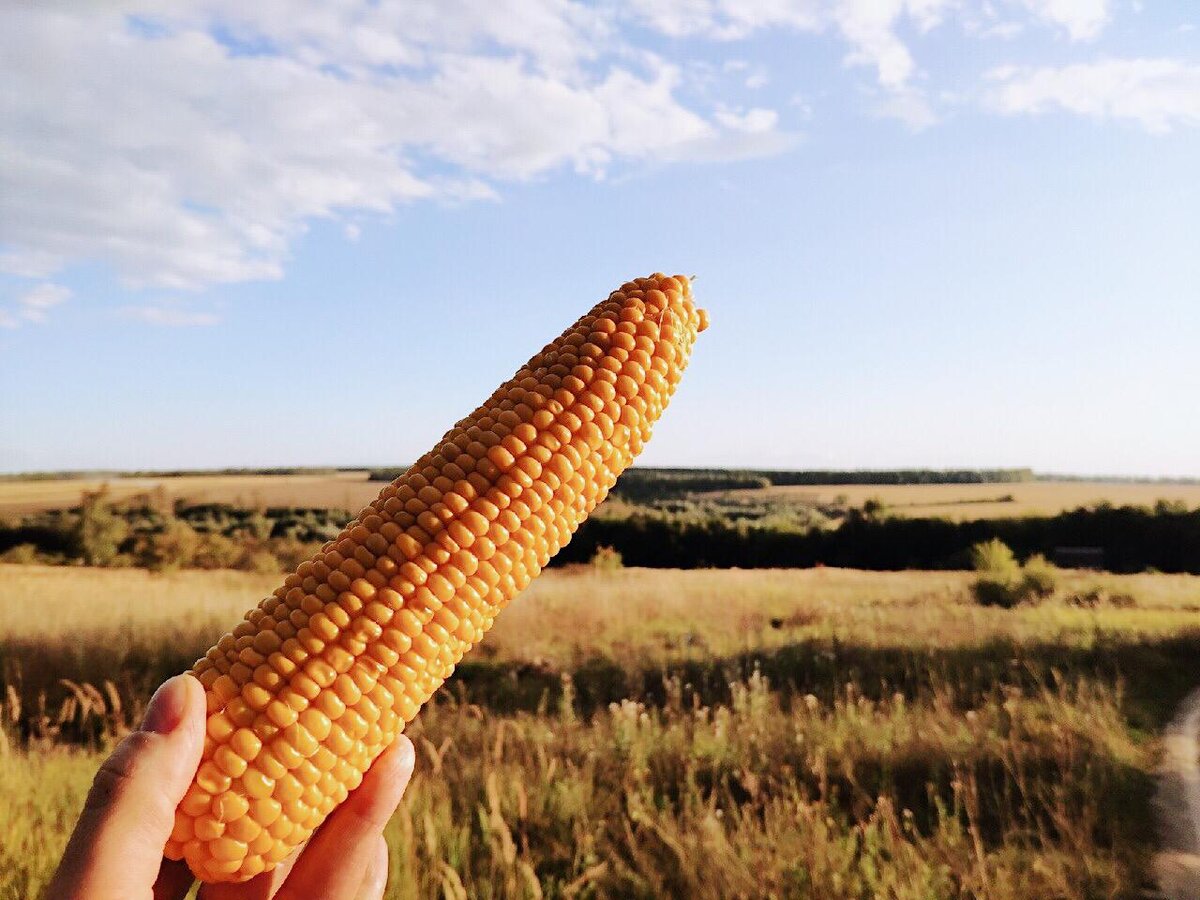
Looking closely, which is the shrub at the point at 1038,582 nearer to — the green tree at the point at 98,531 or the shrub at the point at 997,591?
the shrub at the point at 997,591

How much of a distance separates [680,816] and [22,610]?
13807mm

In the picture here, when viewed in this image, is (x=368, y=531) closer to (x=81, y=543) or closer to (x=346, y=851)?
(x=346, y=851)

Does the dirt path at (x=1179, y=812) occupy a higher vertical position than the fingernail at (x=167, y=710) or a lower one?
lower

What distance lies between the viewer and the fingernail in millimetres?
1963

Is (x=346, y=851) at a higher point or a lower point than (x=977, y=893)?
higher

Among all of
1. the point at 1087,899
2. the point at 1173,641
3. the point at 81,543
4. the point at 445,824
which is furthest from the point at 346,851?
the point at 81,543

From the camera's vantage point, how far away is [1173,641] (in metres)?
14.0

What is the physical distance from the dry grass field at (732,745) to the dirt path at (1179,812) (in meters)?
0.17

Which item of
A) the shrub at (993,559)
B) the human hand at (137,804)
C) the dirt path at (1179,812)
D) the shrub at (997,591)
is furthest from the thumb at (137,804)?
the shrub at (993,559)

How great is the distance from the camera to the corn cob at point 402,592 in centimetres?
205

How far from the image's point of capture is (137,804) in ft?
6.33

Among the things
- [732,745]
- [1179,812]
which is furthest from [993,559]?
[732,745]

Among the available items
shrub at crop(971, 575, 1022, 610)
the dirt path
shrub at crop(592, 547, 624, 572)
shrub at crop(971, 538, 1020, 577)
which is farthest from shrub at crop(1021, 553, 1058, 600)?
shrub at crop(592, 547, 624, 572)

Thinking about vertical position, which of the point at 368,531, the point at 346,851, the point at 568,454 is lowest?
the point at 346,851
